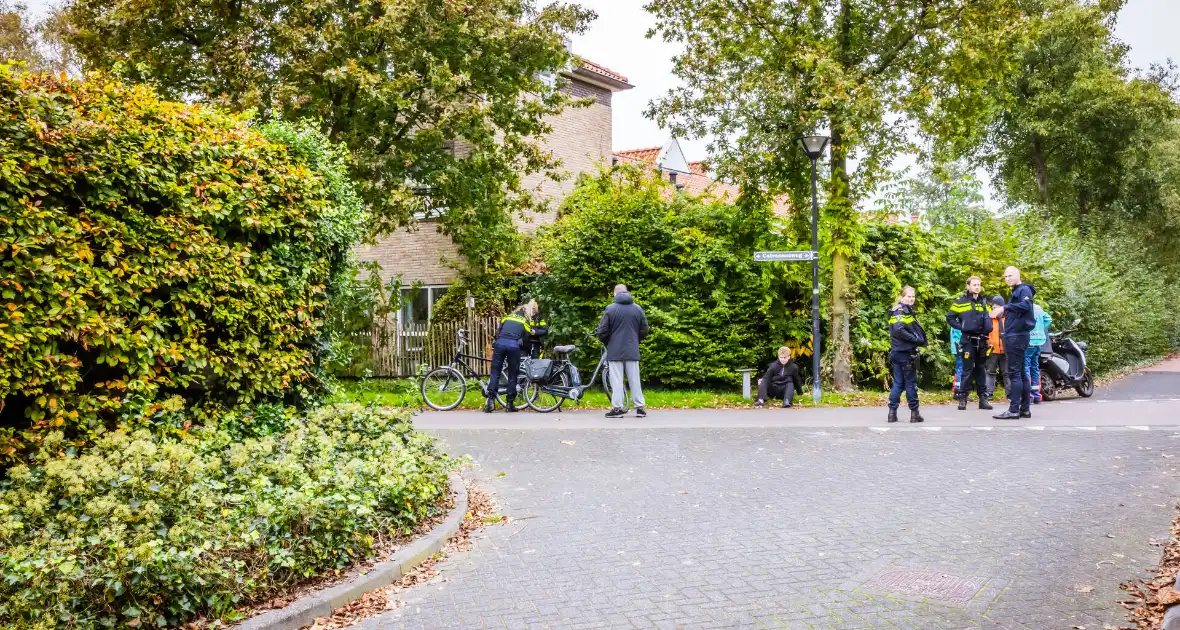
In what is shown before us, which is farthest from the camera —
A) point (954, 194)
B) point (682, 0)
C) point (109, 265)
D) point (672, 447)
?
point (954, 194)

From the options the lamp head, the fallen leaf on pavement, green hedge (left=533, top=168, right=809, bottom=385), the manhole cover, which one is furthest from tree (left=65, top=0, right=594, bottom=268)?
the fallen leaf on pavement

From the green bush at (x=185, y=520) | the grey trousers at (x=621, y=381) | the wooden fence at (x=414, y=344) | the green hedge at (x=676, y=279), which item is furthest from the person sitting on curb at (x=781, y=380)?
the green bush at (x=185, y=520)

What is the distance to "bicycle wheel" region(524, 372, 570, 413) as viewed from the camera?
15.1 meters

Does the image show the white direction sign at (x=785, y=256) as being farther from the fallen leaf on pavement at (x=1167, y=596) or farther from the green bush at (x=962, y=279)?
the fallen leaf on pavement at (x=1167, y=596)

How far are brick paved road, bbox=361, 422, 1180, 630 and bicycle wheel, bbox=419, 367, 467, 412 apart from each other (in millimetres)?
4940

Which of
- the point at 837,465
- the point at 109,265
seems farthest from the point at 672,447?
the point at 109,265

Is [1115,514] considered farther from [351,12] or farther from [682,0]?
[351,12]

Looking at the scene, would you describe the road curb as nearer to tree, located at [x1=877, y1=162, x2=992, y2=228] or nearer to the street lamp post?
the street lamp post

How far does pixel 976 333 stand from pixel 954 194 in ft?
16.2

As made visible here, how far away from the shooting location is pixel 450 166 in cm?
1883

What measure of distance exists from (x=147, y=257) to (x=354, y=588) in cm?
333

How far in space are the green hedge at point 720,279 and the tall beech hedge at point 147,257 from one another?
28.7 ft

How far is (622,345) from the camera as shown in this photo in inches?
557

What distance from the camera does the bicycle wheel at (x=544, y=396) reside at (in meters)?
15.1
